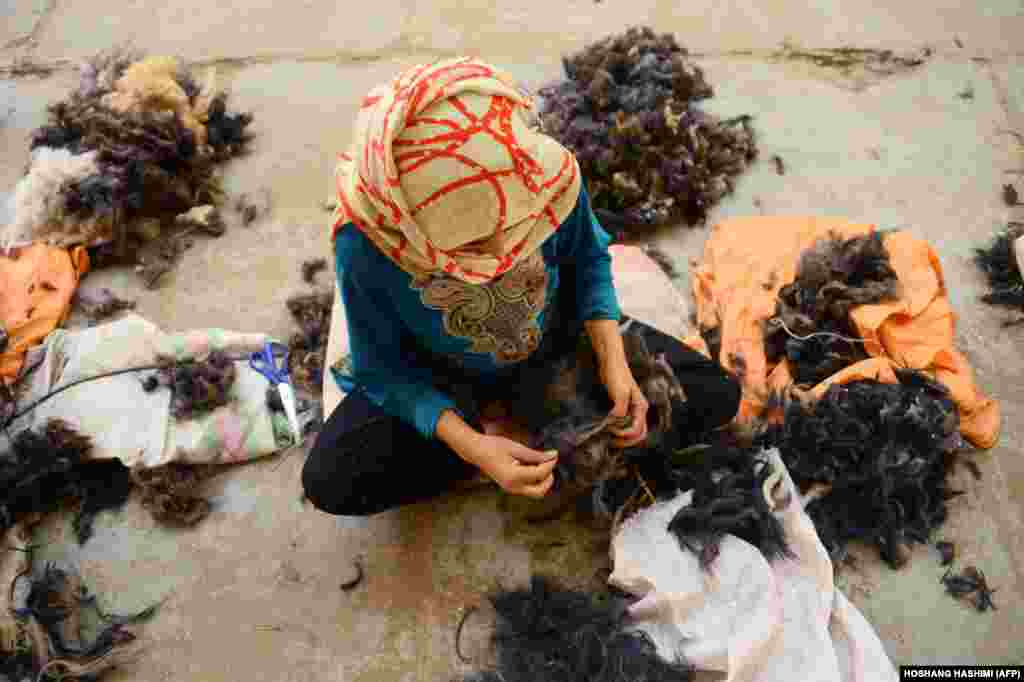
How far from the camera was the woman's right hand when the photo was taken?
4.86 ft

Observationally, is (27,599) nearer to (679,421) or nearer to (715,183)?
(679,421)

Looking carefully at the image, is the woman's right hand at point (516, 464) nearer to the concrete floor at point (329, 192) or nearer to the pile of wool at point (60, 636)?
the concrete floor at point (329, 192)

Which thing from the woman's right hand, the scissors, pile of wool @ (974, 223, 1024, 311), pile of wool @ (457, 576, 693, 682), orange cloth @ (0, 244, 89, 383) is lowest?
pile of wool @ (457, 576, 693, 682)

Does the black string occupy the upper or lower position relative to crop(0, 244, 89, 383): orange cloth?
lower

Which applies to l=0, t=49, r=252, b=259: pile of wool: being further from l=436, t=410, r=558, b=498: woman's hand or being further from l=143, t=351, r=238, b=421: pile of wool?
l=436, t=410, r=558, b=498: woman's hand

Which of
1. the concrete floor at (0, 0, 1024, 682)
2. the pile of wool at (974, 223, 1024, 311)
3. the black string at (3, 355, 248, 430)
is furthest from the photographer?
the pile of wool at (974, 223, 1024, 311)

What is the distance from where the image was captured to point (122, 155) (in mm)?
2518

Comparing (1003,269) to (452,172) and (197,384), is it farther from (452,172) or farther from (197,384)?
(197,384)

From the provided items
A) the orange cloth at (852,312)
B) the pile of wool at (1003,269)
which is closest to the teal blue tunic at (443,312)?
the orange cloth at (852,312)

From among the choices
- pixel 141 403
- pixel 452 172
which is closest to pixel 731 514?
pixel 452 172

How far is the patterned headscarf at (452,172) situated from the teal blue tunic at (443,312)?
113 millimetres

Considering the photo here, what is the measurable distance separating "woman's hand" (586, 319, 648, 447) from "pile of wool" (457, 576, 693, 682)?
0.40 m

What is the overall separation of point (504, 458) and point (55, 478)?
51.1 inches

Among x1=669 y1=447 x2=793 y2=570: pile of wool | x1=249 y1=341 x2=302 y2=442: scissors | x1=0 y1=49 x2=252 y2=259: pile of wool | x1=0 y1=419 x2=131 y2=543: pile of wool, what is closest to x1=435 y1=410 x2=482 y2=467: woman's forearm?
x1=669 y1=447 x2=793 y2=570: pile of wool
